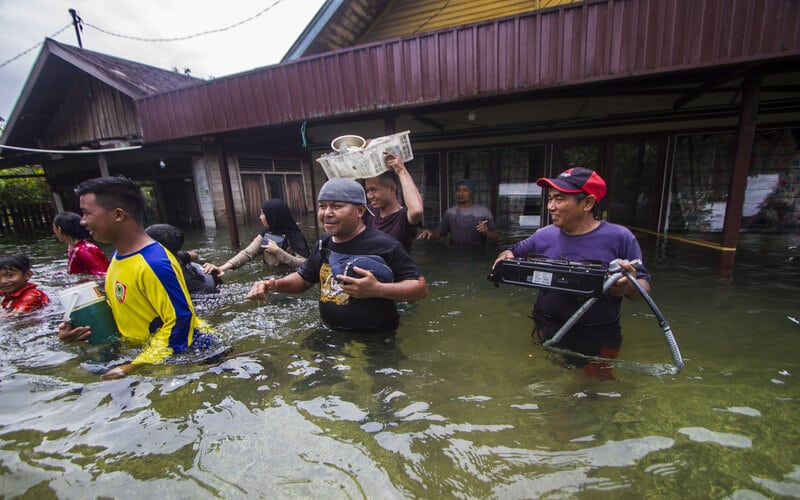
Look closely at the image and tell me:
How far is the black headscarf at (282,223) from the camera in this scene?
453 cm

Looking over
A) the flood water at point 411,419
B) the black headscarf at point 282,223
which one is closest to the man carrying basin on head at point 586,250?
the flood water at point 411,419

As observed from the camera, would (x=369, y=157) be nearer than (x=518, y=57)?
Yes

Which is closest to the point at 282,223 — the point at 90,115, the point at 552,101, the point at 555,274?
the point at 555,274

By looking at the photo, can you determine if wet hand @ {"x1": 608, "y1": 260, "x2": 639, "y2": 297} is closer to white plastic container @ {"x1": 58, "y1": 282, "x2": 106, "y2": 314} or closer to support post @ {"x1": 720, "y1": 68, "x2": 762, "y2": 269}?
white plastic container @ {"x1": 58, "y1": 282, "x2": 106, "y2": 314}

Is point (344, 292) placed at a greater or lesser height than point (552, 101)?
lesser

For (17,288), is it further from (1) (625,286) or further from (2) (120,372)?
(1) (625,286)

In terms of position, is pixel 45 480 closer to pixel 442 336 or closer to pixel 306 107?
pixel 442 336

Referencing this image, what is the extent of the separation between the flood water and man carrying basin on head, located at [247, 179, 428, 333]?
320 millimetres

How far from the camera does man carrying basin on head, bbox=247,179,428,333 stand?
2.12 m

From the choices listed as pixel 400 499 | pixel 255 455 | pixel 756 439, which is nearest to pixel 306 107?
pixel 255 455

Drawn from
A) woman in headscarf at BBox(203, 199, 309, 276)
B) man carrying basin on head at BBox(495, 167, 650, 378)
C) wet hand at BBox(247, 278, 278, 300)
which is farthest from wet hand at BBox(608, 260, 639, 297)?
woman in headscarf at BBox(203, 199, 309, 276)

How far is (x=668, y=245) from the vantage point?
7039 millimetres

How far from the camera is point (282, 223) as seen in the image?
4.61 m

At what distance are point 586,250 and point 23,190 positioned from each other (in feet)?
78.4
